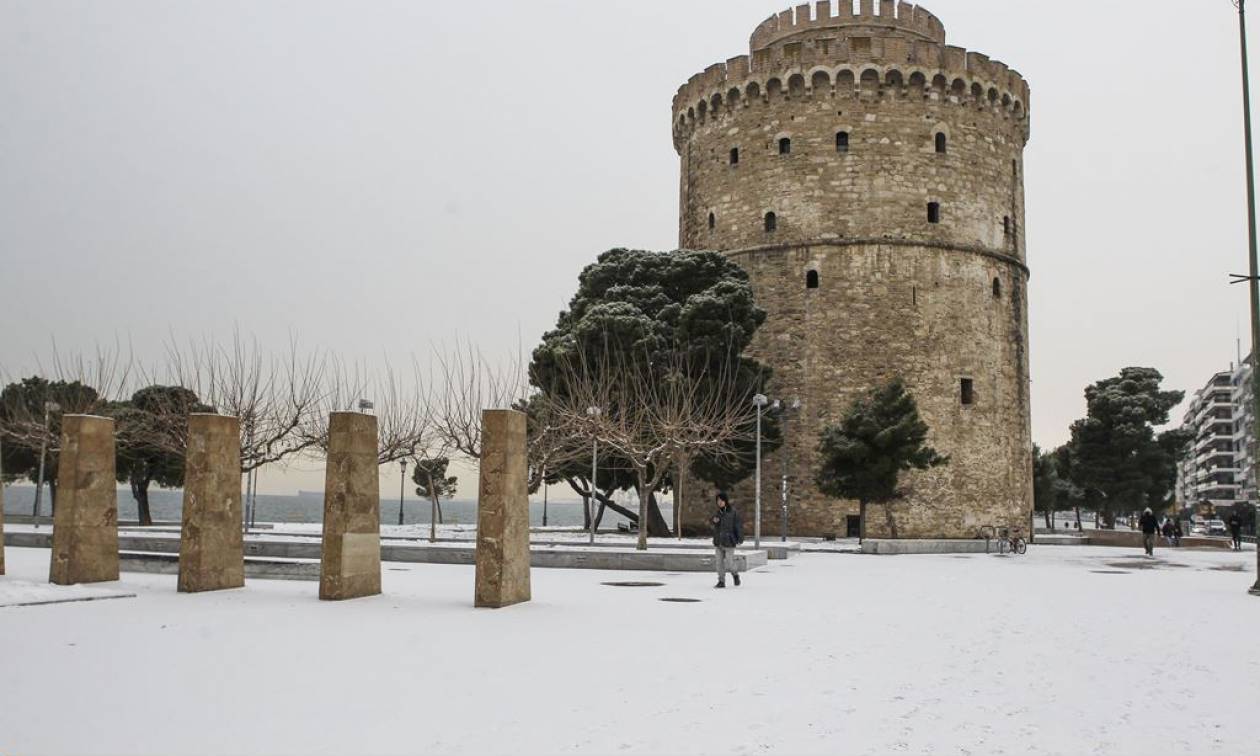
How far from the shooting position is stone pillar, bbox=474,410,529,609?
11148 mm

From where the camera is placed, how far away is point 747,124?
Answer: 3459 centimetres

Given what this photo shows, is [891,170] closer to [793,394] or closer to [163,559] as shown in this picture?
[793,394]

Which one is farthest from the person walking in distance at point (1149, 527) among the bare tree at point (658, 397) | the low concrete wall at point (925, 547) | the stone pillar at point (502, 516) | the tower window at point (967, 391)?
the stone pillar at point (502, 516)

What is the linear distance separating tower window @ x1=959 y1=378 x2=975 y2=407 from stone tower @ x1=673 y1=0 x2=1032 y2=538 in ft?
0.14

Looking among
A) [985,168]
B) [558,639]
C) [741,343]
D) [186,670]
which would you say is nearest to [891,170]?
[985,168]

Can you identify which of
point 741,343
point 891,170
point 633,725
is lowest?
point 633,725

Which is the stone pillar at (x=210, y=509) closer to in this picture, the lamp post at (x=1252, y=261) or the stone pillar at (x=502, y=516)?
the stone pillar at (x=502, y=516)

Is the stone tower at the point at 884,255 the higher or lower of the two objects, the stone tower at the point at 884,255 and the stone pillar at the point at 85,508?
the higher

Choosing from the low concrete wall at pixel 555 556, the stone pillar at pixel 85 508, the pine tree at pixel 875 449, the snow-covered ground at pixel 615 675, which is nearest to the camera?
the snow-covered ground at pixel 615 675

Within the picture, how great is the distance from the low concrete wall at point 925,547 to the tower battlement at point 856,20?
17.0 meters

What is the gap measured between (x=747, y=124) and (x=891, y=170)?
4.82 m

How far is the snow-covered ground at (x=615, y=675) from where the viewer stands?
565 cm

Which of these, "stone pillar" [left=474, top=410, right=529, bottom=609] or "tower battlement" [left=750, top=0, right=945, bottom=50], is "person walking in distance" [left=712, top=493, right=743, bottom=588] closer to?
"stone pillar" [left=474, top=410, right=529, bottom=609]

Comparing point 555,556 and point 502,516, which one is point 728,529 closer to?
point 555,556
